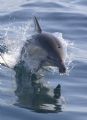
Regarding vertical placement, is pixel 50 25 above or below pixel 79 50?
above

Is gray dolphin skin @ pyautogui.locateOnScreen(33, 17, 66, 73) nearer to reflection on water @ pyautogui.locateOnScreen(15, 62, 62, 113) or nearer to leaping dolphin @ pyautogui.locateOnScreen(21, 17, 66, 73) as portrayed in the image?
leaping dolphin @ pyautogui.locateOnScreen(21, 17, 66, 73)

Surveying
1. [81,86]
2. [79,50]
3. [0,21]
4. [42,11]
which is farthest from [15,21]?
[81,86]

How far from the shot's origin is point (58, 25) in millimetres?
15117

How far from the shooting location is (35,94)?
9.54m

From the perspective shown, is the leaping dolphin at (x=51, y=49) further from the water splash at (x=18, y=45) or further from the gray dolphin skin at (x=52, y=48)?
the water splash at (x=18, y=45)

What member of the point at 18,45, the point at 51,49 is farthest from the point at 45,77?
the point at 18,45

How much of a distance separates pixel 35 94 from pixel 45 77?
1016 millimetres

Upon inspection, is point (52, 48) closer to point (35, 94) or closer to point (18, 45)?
point (35, 94)

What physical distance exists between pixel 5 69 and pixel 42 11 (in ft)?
21.1

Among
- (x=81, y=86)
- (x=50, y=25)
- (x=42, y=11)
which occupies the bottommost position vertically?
(x=81, y=86)

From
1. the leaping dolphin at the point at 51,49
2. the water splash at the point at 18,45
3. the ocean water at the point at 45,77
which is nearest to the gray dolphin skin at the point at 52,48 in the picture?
the leaping dolphin at the point at 51,49

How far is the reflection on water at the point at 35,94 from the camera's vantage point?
8.80 m

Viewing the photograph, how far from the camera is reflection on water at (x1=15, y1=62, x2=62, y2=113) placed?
8805 millimetres

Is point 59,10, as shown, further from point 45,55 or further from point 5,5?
point 45,55
